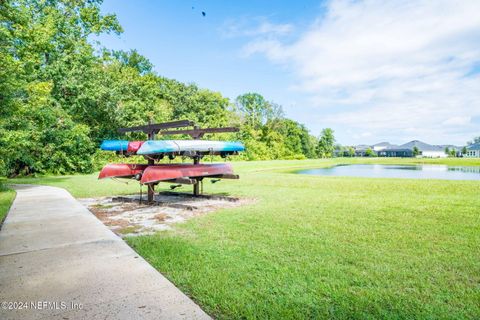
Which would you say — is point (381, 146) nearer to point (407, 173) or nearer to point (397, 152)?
point (397, 152)

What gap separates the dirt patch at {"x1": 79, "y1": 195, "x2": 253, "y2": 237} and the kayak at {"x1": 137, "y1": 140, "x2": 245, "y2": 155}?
1.51m

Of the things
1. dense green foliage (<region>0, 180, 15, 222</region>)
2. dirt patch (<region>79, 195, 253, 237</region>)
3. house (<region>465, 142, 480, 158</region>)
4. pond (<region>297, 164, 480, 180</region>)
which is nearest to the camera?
dirt patch (<region>79, 195, 253, 237</region>)

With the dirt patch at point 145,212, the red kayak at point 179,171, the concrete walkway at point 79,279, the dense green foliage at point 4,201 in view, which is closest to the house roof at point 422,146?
the red kayak at point 179,171

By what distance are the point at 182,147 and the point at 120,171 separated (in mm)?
2469

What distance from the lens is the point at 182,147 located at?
24.3 ft

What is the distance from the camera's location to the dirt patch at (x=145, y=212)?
228 inches

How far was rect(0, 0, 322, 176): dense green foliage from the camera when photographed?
11320mm

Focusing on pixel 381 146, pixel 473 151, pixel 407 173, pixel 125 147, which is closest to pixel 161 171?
pixel 125 147

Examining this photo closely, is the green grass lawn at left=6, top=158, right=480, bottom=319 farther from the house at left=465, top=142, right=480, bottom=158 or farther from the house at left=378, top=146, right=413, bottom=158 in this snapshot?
the house at left=465, top=142, right=480, bottom=158

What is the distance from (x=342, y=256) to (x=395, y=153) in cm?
13306

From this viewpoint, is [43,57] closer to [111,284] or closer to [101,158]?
[101,158]

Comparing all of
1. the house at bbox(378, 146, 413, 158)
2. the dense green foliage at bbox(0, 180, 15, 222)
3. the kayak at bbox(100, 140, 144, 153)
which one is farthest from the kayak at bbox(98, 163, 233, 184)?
the house at bbox(378, 146, 413, 158)

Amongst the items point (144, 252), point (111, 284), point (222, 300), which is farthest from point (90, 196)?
point (222, 300)

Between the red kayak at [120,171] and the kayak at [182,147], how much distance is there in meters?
1.60
